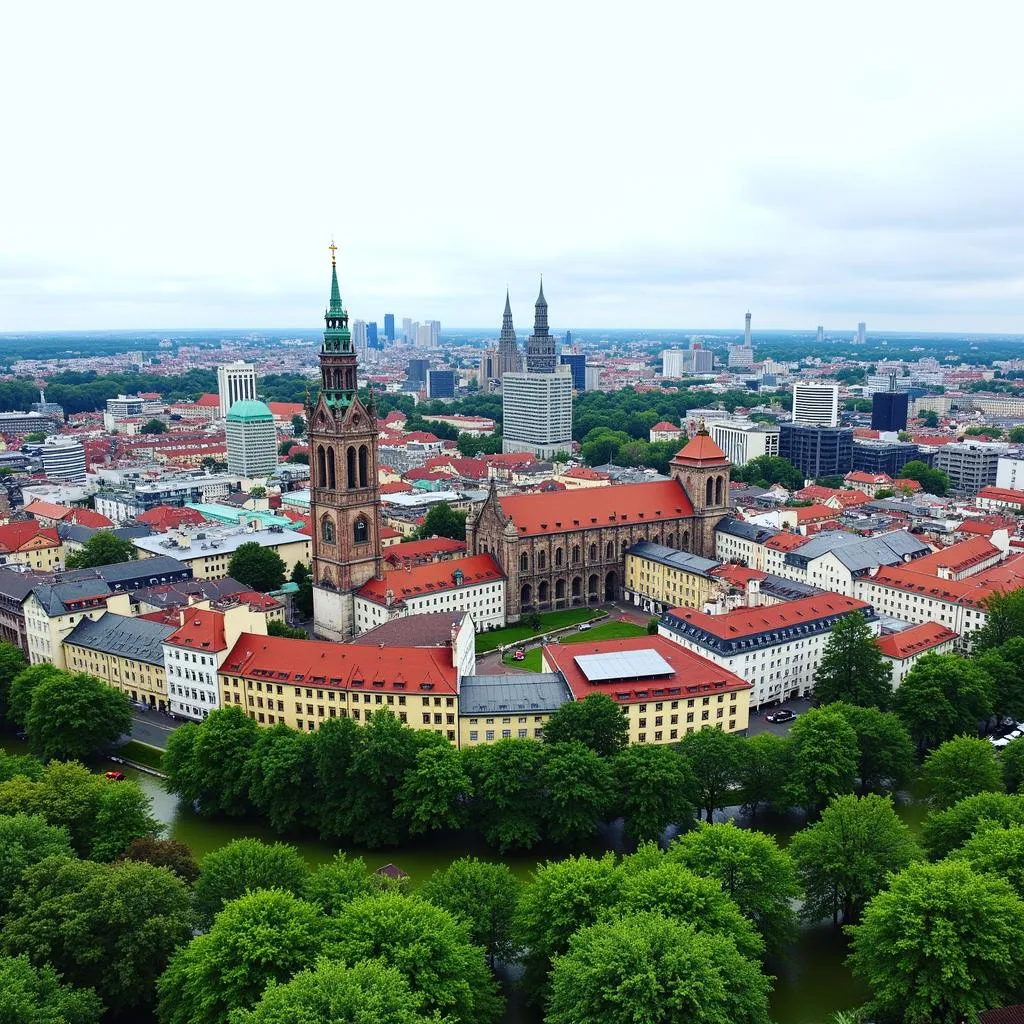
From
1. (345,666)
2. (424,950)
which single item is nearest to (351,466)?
(345,666)

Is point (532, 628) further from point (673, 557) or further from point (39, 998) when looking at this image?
point (39, 998)

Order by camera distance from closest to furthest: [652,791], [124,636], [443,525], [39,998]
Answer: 1. [39,998]
2. [652,791]
3. [124,636]
4. [443,525]

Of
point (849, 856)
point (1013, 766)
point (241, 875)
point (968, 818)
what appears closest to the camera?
point (241, 875)

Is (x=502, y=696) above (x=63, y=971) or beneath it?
above

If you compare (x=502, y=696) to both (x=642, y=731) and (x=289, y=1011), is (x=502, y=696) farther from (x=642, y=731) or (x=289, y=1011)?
(x=289, y=1011)

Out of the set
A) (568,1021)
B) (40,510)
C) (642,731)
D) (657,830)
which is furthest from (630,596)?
(40,510)

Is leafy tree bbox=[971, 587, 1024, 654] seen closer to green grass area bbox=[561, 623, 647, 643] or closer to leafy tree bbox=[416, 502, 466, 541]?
green grass area bbox=[561, 623, 647, 643]

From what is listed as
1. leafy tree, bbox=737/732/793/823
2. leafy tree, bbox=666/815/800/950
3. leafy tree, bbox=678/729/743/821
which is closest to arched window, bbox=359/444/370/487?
leafy tree, bbox=678/729/743/821
